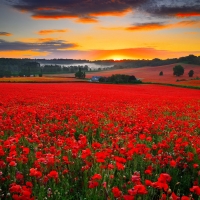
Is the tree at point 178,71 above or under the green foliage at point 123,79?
above

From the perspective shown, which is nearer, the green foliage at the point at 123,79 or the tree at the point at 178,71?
the green foliage at the point at 123,79

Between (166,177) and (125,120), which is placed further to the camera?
(125,120)

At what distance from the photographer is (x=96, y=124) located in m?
8.24

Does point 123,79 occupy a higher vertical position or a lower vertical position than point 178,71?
lower

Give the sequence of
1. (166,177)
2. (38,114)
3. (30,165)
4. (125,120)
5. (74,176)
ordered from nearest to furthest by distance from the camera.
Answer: (166,177), (74,176), (30,165), (125,120), (38,114)

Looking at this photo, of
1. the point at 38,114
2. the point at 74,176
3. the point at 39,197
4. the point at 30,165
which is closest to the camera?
the point at 39,197

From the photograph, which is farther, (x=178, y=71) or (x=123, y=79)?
(x=178, y=71)

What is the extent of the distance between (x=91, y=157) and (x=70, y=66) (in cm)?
17876

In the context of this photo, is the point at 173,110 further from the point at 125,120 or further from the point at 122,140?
the point at 122,140

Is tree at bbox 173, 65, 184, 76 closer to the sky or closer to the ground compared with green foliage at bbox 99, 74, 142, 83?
closer to the sky

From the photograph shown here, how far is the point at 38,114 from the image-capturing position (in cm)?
1065

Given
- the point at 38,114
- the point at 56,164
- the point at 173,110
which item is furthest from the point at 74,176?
the point at 173,110

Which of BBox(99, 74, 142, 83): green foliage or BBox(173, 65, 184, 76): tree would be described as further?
BBox(173, 65, 184, 76): tree

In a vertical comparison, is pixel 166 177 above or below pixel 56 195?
above
